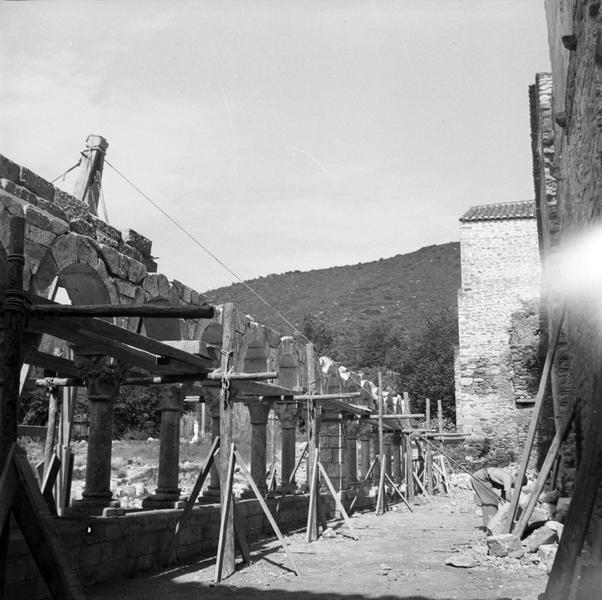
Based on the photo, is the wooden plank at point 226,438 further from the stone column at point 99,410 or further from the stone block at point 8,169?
the stone block at point 8,169

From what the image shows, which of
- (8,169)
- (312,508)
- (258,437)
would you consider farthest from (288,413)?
(8,169)

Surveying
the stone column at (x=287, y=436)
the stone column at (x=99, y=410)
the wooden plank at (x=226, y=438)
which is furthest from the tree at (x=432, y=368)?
the stone column at (x=99, y=410)

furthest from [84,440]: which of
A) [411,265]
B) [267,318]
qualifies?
[411,265]

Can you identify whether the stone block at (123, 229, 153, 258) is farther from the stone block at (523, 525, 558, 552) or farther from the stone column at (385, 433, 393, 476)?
the stone column at (385, 433, 393, 476)

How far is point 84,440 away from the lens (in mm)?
27062

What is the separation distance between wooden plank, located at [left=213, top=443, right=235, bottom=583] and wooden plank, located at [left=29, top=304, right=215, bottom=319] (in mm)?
3977

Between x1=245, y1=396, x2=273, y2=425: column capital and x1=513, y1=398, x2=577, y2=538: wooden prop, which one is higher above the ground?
x1=245, y1=396, x2=273, y2=425: column capital

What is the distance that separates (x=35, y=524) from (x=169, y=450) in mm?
5505

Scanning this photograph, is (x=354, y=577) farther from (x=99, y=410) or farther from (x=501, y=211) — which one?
(x=501, y=211)

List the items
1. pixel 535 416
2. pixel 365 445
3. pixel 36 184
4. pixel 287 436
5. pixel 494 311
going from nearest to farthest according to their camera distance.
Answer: pixel 36 184 → pixel 535 416 → pixel 287 436 → pixel 365 445 → pixel 494 311

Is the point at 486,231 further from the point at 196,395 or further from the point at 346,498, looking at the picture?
the point at 196,395

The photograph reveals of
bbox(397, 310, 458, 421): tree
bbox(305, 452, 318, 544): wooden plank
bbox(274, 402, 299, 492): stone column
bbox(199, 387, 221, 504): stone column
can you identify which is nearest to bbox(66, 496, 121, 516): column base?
bbox(199, 387, 221, 504): stone column

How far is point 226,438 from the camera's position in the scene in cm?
806

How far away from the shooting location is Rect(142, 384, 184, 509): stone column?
8953 millimetres
